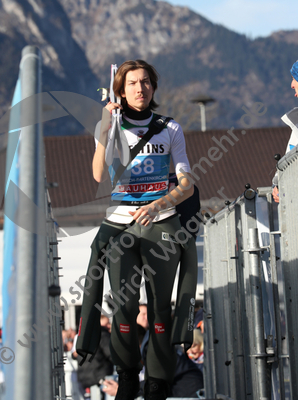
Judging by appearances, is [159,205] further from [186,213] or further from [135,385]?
[135,385]

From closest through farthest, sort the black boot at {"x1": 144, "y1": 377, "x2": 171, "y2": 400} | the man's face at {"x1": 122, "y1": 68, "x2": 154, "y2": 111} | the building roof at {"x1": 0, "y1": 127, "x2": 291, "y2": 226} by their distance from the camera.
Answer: the black boot at {"x1": 144, "y1": 377, "x2": 171, "y2": 400} → the man's face at {"x1": 122, "y1": 68, "x2": 154, "y2": 111} → the building roof at {"x1": 0, "y1": 127, "x2": 291, "y2": 226}

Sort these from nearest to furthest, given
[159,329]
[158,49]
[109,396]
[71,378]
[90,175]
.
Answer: [159,329], [109,396], [71,378], [90,175], [158,49]

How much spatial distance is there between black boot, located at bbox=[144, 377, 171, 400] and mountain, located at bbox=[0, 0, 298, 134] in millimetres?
99627

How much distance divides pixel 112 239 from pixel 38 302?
208cm

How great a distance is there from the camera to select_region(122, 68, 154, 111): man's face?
3332 millimetres

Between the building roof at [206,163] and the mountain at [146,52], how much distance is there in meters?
83.6

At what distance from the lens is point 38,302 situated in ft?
3.75

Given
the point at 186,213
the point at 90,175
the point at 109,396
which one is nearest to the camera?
the point at 186,213

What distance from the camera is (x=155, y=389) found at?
3.10 meters

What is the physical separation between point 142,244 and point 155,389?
80cm

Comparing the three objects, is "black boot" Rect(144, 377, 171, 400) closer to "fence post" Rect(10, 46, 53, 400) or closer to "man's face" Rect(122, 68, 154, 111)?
"man's face" Rect(122, 68, 154, 111)

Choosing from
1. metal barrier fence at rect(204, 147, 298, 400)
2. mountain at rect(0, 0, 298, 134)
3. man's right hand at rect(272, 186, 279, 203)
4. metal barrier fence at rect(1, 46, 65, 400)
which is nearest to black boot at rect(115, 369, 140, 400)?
metal barrier fence at rect(204, 147, 298, 400)

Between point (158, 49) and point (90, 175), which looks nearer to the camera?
point (90, 175)

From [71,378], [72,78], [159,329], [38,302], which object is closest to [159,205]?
[159,329]
